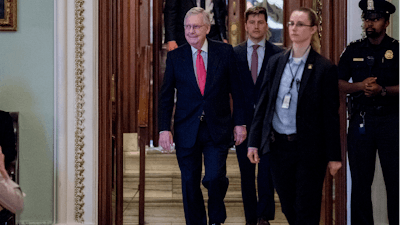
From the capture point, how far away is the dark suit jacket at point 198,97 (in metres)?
2.75

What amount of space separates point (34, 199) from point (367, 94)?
88.7 inches

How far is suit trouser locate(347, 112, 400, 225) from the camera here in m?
2.47

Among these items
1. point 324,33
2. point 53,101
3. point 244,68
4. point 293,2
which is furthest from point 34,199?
point 293,2

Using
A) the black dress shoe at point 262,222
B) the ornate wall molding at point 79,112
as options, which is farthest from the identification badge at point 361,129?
the ornate wall molding at point 79,112

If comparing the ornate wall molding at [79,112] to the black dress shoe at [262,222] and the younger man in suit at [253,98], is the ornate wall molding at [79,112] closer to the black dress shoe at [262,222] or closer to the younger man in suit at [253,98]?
the younger man in suit at [253,98]

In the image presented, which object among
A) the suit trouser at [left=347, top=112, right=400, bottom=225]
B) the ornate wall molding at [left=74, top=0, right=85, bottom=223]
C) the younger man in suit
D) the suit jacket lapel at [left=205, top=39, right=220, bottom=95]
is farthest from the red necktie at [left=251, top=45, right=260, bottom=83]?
the ornate wall molding at [left=74, top=0, right=85, bottom=223]

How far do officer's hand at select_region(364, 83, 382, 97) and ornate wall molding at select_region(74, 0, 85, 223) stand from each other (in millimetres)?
1830

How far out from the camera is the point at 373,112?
8.25 feet

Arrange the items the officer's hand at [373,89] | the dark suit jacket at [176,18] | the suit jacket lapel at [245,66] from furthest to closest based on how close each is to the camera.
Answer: the dark suit jacket at [176,18] < the suit jacket lapel at [245,66] < the officer's hand at [373,89]

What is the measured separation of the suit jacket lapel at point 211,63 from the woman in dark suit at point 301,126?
484 millimetres

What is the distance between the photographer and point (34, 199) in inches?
118

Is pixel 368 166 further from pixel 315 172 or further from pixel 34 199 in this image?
pixel 34 199

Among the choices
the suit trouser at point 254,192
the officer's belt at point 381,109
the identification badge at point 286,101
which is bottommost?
the suit trouser at point 254,192

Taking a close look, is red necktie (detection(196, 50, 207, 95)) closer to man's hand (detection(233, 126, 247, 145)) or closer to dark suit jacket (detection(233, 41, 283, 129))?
man's hand (detection(233, 126, 247, 145))
